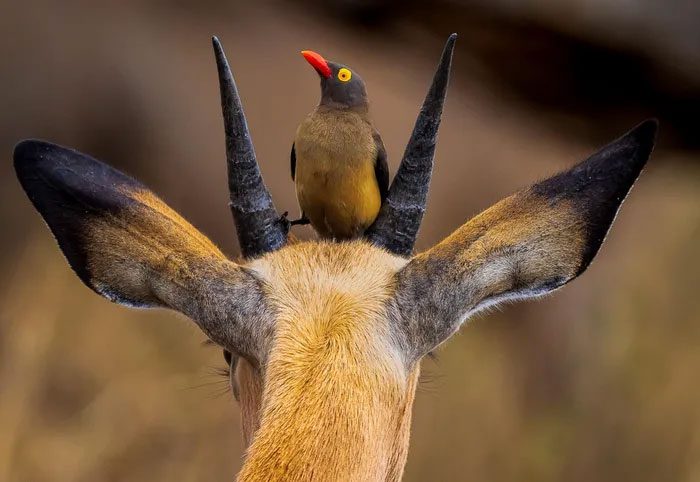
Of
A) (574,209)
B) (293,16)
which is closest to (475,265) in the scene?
(574,209)

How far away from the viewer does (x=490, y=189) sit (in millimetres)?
9703

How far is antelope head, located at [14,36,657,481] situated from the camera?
9.64 feet

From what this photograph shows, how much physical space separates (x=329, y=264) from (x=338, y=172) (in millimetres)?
423

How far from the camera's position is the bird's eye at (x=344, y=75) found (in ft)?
12.2

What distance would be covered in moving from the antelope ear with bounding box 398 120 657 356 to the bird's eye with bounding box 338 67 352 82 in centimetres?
88

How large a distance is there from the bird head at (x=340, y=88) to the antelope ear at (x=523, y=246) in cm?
81

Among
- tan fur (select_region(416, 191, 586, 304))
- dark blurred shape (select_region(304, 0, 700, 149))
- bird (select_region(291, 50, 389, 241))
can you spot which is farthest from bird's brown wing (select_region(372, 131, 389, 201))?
dark blurred shape (select_region(304, 0, 700, 149))

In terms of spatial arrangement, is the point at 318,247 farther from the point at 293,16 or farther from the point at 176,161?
the point at 293,16

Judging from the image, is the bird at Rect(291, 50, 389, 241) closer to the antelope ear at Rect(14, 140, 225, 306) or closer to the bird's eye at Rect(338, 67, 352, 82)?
the bird's eye at Rect(338, 67, 352, 82)

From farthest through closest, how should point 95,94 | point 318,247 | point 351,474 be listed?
point 95,94, point 318,247, point 351,474

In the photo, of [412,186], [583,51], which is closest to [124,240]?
[412,186]

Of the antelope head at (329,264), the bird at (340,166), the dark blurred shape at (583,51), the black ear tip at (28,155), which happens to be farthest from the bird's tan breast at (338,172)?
the dark blurred shape at (583,51)

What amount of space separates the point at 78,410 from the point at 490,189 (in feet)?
14.6

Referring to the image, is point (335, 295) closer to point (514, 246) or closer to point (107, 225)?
point (514, 246)
